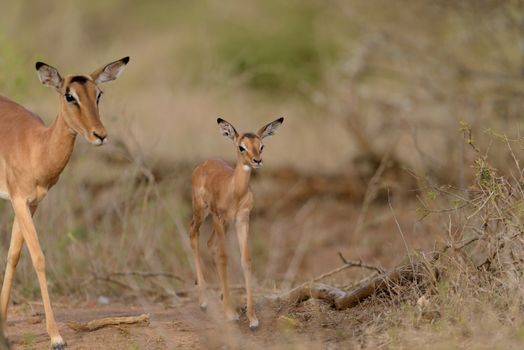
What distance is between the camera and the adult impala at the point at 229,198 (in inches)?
275

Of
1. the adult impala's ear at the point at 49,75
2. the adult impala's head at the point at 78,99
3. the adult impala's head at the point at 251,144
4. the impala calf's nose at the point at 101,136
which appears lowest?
the adult impala's head at the point at 251,144

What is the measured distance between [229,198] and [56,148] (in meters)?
1.39

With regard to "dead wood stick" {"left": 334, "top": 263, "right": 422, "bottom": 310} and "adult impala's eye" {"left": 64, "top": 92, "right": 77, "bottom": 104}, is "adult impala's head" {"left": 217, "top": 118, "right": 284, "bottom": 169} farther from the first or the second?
"dead wood stick" {"left": 334, "top": 263, "right": 422, "bottom": 310}

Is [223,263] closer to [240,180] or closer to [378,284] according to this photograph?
[240,180]

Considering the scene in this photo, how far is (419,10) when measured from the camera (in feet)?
58.2

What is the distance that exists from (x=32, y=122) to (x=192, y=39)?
19.6 meters

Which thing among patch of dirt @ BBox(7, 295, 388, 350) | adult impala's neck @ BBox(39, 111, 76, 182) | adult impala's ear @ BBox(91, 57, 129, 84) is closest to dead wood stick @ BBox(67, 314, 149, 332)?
patch of dirt @ BBox(7, 295, 388, 350)

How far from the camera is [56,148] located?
7.36 m

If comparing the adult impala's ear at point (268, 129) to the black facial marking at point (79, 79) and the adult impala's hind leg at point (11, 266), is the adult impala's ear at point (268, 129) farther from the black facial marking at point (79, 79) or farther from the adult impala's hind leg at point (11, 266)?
the adult impala's hind leg at point (11, 266)

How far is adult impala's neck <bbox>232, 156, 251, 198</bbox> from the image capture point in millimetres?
7043

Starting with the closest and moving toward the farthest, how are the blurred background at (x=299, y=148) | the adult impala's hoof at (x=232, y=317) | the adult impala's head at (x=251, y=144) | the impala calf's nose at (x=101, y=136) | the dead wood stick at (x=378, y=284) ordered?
1. the impala calf's nose at (x=101, y=136)
2. the adult impala's head at (x=251, y=144)
3. the adult impala's hoof at (x=232, y=317)
4. the dead wood stick at (x=378, y=284)
5. the blurred background at (x=299, y=148)

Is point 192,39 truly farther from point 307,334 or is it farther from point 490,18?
point 307,334

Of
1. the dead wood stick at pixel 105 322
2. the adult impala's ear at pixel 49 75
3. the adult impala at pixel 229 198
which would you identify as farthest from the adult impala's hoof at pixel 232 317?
the adult impala's ear at pixel 49 75

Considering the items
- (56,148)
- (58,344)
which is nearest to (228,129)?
(56,148)
